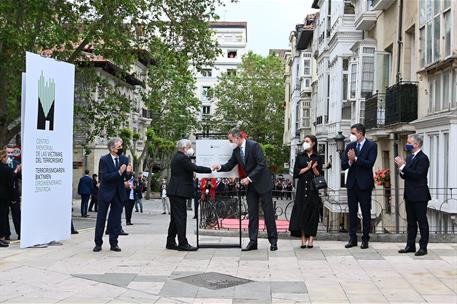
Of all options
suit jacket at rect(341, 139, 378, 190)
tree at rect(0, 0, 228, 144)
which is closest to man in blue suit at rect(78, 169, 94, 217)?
tree at rect(0, 0, 228, 144)

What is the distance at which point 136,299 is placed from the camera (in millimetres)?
7461

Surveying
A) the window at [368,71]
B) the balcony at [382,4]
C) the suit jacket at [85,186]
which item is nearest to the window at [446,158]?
the balcony at [382,4]

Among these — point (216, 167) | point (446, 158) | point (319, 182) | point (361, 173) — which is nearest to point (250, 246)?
point (216, 167)

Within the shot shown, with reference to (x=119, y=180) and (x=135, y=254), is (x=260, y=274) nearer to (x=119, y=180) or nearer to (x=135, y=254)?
(x=135, y=254)

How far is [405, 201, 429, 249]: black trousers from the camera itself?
1034 centimetres

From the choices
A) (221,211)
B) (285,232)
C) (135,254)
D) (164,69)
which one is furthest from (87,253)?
(164,69)

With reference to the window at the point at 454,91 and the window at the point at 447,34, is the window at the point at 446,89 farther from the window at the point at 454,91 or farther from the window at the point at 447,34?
the window at the point at 447,34

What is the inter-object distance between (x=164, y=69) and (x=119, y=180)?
112ft

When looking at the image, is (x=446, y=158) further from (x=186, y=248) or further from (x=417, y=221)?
(x=186, y=248)

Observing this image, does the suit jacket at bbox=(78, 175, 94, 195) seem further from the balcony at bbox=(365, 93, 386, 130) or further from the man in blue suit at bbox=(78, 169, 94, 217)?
the balcony at bbox=(365, 93, 386, 130)

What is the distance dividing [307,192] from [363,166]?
3.31 ft

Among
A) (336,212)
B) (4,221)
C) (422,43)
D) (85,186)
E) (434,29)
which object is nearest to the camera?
(4,221)

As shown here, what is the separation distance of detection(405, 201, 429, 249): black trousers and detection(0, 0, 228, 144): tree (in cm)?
1505

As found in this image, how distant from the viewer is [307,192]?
11000mm
